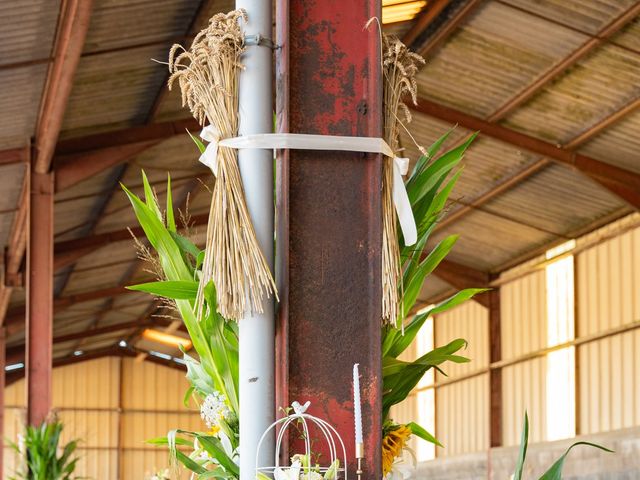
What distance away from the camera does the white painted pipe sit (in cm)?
266

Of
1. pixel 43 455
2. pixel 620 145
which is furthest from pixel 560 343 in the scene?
pixel 43 455

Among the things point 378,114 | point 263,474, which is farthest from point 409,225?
point 263,474

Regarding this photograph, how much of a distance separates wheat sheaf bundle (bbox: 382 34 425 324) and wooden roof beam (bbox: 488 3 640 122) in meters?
10.3

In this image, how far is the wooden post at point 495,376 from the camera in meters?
21.7

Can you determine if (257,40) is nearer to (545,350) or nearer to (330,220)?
(330,220)

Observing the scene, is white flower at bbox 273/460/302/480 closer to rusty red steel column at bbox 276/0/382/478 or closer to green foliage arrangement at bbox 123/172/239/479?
rusty red steel column at bbox 276/0/382/478

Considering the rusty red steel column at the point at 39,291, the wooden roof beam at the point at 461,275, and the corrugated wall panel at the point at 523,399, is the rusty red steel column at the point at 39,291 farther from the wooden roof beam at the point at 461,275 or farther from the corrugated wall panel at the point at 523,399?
the wooden roof beam at the point at 461,275

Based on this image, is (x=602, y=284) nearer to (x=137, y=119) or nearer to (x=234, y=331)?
(x=137, y=119)

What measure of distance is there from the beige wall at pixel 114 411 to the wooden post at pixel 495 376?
523 inches

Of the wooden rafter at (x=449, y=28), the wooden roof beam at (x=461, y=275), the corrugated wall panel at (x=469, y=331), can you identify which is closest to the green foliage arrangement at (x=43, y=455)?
the wooden rafter at (x=449, y=28)

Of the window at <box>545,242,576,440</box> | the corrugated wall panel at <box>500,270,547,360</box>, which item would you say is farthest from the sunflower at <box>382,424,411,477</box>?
the corrugated wall panel at <box>500,270,547,360</box>

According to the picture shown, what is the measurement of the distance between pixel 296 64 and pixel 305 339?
0.67 m

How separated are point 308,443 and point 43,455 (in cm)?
1031

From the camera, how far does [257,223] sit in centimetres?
272
